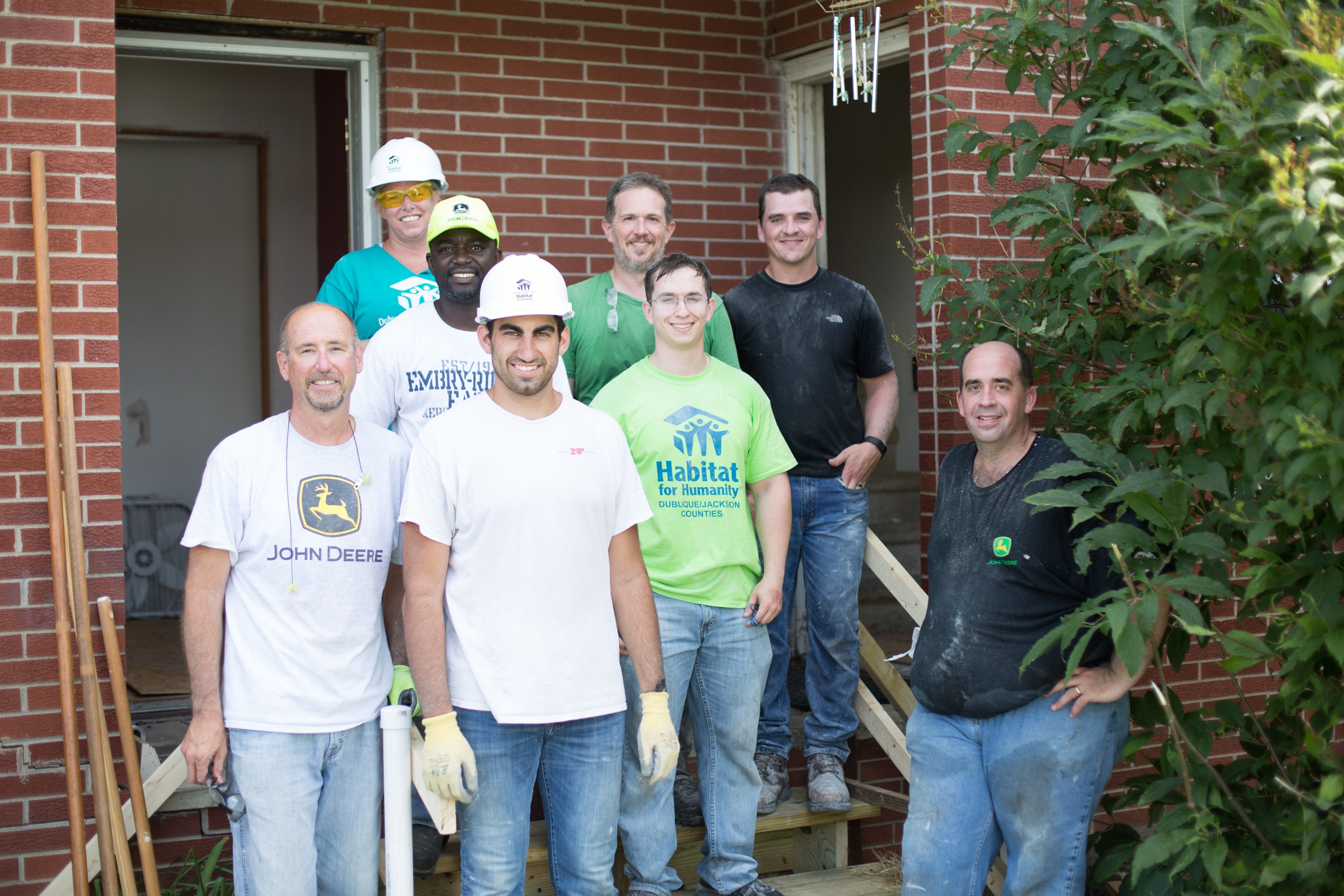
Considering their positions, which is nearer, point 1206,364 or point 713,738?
point 1206,364

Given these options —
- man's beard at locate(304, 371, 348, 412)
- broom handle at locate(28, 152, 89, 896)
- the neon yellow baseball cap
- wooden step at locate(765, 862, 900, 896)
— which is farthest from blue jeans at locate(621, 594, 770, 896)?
broom handle at locate(28, 152, 89, 896)

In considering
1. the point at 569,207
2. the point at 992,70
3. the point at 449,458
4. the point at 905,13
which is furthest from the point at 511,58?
the point at 449,458

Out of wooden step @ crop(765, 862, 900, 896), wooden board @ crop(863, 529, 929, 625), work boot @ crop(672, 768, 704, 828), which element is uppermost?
wooden board @ crop(863, 529, 929, 625)

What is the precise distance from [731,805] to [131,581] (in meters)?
5.08

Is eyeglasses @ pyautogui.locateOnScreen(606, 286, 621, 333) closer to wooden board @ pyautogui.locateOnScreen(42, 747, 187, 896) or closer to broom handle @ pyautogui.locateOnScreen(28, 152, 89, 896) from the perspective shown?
broom handle @ pyautogui.locateOnScreen(28, 152, 89, 896)

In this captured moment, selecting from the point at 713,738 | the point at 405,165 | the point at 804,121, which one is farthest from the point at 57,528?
the point at 804,121

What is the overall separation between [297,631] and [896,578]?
213cm

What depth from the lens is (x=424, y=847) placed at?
3525 millimetres

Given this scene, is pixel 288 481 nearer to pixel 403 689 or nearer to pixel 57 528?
pixel 403 689

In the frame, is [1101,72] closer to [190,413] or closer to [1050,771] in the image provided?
[1050,771]

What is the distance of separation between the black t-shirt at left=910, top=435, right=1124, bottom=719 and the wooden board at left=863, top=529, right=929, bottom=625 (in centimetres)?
75

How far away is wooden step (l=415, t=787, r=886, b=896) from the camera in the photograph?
3.82m

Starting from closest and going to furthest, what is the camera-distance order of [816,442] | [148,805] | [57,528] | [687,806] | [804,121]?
Answer: [57,528]
[148,805]
[687,806]
[816,442]
[804,121]

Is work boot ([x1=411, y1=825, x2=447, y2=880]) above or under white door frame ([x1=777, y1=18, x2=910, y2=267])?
under
